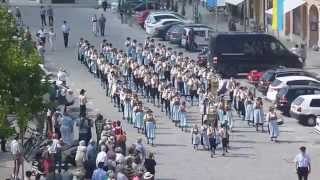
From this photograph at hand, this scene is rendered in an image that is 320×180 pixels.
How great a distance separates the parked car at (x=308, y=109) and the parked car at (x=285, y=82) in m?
3.68

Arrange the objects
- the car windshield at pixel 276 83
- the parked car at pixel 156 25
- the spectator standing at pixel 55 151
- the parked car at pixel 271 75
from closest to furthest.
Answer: the spectator standing at pixel 55 151 → the car windshield at pixel 276 83 → the parked car at pixel 271 75 → the parked car at pixel 156 25

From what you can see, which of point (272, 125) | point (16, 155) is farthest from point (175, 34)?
point (16, 155)

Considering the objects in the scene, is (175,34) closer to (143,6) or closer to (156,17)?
(156,17)

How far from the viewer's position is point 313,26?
219 ft

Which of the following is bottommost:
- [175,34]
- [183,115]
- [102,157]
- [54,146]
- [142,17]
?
[102,157]

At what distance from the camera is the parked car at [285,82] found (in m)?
49.5

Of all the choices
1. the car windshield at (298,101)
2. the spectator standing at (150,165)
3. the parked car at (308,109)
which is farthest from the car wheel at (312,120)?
the spectator standing at (150,165)

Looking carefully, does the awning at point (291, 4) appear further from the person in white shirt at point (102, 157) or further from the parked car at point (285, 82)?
the person in white shirt at point (102, 157)

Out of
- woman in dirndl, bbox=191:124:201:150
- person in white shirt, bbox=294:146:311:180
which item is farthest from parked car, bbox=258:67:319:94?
person in white shirt, bbox=294:146:311:180

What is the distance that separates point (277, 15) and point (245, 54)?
13.5 meters

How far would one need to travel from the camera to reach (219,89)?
4997 cm

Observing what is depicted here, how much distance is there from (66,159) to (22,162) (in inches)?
51.9

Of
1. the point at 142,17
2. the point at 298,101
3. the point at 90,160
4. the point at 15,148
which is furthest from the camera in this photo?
the point at 142,17

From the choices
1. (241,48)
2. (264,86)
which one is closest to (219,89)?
(264,86)
